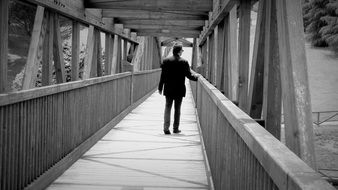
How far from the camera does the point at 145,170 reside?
5.46m

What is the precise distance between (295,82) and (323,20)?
4526cm

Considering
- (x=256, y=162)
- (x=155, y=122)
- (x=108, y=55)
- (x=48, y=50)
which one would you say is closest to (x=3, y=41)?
(x=48, y=50)

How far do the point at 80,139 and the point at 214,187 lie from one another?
2441mm

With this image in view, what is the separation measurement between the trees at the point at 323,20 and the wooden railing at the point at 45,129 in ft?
124

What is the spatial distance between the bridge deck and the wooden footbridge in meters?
0.01

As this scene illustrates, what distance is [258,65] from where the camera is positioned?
153 inches

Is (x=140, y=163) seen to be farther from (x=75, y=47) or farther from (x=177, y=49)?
(x=75, y=47)

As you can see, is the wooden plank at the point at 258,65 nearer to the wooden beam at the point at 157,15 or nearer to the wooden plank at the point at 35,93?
the wooden plank at the point at 35,93

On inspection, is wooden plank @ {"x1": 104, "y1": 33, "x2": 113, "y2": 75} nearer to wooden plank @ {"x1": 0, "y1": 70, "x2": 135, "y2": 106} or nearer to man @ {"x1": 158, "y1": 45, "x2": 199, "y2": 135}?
man @ {"x1": 158, "y1": 45, "x2": 199, "y2": 135}

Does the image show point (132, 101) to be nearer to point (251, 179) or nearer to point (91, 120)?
point (91, 120)

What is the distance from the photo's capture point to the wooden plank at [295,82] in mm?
2561

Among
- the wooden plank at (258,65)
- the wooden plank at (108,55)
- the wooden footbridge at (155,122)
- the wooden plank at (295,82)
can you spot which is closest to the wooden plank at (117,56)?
the wooden plank at (108,55)

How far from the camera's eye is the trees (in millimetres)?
42969

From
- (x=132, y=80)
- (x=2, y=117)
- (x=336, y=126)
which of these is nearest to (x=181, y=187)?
(x=2, y=117)
